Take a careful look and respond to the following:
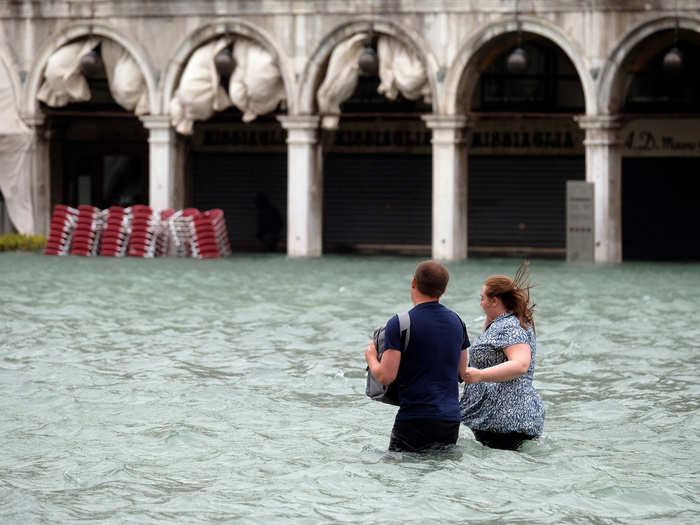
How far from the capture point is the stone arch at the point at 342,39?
27625 millimetres

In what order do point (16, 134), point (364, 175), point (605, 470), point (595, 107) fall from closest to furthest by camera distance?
point (605, 470), point (595, 107), point (16, 134), point (364, 175)

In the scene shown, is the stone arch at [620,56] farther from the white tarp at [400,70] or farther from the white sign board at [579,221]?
the white tarp at [400,70]

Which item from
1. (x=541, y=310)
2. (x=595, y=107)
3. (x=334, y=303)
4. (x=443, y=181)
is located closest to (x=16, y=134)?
(x=443, y=181)

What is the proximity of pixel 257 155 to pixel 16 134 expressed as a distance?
5.56 m

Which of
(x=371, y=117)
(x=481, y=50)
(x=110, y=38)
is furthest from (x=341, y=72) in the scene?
(x=110, y=38)

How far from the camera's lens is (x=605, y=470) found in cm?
884

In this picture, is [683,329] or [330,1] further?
[330,1]

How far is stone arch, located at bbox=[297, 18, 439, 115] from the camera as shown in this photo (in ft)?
90.6

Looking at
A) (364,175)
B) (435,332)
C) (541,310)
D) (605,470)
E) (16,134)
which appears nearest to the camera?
(435,332)

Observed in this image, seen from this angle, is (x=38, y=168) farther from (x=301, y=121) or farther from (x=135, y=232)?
(x=301, y=121)

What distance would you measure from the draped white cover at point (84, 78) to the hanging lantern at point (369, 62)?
4.86 meters

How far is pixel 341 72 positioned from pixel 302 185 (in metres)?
2.29

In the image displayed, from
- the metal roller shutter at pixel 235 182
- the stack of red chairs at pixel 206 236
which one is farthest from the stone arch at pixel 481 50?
the metal roller shutter at pixel 235 182

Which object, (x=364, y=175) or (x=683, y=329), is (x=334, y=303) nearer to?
(x=683, y=329)
